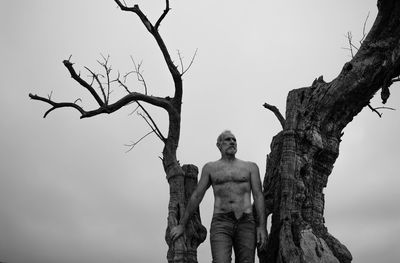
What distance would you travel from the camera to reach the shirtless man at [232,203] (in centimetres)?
823

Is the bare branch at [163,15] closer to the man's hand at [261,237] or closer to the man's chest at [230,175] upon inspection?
the man's chest at [230,175]

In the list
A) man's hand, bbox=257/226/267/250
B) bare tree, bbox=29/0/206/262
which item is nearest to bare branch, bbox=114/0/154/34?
bare tree, bbox=29/0/206/262

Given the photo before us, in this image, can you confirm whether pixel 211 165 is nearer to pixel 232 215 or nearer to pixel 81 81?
pixel 232 215

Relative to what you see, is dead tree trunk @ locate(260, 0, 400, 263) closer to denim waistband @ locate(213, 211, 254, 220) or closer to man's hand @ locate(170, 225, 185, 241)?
denim waistband @ locate(213, 211, 254, 220)

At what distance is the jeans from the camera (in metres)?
8.20

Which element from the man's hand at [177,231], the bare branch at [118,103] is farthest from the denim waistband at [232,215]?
the bare branch at [118,103]

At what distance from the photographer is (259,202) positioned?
8539mm

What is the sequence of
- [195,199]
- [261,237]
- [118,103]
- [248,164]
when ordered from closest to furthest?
[261,237], [248,164], [195,199], [118,103]

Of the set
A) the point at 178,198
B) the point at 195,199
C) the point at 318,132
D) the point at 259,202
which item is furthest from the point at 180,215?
the point at 318,132

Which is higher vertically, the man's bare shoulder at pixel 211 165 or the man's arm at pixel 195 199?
the man's bare shoulder at pixel 211 165

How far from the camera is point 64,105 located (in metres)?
11.0

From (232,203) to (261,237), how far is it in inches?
30.8

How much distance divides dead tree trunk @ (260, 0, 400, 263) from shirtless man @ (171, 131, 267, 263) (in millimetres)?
616

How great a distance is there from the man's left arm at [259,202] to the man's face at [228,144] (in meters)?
0.45
